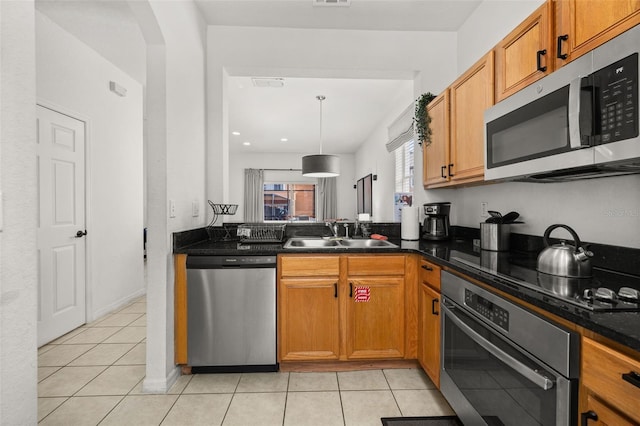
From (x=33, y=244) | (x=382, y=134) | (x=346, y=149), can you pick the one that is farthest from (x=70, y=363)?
(x=346, y=149)

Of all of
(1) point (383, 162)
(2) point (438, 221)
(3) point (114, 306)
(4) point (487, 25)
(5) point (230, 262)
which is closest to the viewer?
(5) point (230, 262)

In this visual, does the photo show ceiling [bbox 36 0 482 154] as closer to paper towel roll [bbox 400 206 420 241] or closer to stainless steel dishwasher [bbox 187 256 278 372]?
paper towel roll [bbox 400 206 420 241]

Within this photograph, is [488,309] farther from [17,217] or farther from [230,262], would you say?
[17,217]

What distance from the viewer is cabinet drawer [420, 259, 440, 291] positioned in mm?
1801

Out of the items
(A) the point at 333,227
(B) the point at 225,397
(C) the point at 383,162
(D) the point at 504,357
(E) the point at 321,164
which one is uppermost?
(C) the point at 383,162

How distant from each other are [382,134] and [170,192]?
14.2 ft

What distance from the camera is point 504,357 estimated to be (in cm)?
114

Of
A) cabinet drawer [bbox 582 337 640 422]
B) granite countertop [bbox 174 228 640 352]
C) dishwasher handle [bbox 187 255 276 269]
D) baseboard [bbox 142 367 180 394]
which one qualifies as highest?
granite countertop [bbox 174 228 640 352]

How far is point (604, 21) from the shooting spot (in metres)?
1.10

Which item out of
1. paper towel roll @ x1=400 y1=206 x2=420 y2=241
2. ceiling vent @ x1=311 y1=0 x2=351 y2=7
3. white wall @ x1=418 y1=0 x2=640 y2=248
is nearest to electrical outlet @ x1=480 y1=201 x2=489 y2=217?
white wall @ x1=418 y1=0 x2=640 y2=248

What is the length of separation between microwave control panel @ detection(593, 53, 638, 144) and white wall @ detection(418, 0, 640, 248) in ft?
1.72

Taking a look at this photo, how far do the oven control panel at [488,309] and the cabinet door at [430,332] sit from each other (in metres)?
0.37

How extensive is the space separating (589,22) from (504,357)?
1.29 meters

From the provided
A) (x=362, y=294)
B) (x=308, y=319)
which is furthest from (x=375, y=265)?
(x=308, y=319)
